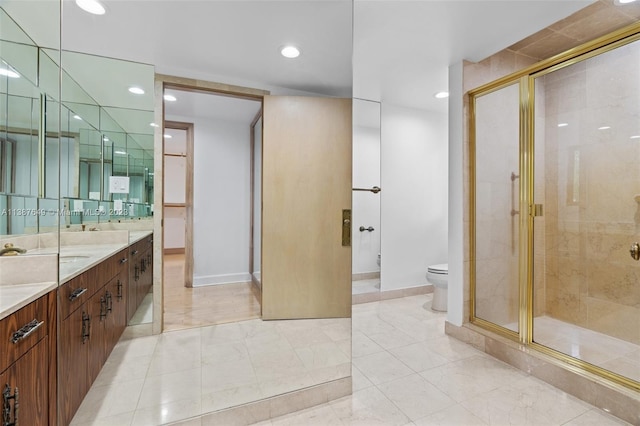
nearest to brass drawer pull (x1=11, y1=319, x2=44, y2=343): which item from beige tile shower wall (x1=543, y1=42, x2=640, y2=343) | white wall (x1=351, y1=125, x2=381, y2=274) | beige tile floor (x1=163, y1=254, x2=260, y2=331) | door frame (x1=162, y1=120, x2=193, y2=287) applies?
beige tile floor (x1=163, y1=254, x2=260, y2=331)

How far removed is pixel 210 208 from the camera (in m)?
2.21

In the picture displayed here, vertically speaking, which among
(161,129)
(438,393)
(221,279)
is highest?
(161,129)

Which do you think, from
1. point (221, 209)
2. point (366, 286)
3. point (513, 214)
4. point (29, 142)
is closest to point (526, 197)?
point (513, 214)

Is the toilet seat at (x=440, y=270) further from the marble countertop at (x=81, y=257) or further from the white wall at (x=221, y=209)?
the marble countertop at (x=81, y=257)

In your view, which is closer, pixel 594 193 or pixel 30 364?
pixel 30 364

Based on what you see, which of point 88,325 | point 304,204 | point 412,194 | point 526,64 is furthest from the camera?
point 412,194

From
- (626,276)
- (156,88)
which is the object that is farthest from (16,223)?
(626,276)

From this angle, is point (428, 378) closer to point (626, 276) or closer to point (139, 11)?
point (626, 276)

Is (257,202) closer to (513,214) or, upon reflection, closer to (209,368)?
(209,368)

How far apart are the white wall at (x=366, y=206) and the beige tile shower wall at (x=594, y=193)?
1.60 m

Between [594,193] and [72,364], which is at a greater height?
[594,193]

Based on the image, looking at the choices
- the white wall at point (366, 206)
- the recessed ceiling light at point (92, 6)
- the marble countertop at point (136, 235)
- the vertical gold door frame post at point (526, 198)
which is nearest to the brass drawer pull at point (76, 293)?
the marble countertop at point (136, 235)

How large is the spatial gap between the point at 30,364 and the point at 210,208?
133 centimetres

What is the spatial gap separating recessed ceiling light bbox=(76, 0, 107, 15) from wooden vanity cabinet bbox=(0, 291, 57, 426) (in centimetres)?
129
